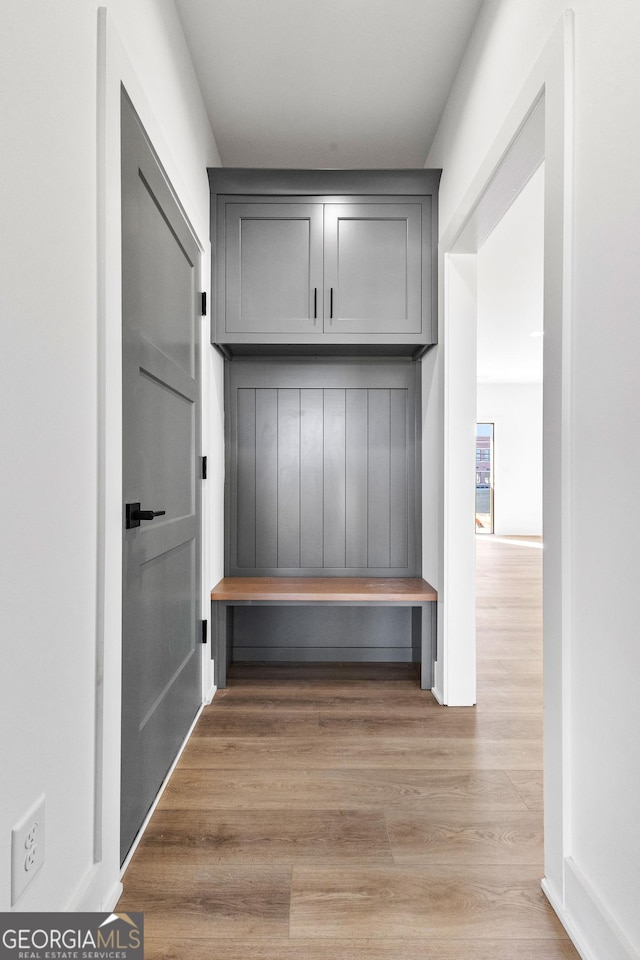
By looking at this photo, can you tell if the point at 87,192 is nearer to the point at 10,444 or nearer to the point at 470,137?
the point at 10,444

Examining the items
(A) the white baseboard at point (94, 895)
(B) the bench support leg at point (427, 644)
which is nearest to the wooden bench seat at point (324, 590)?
(B) the bench support leg at point (427, 644)

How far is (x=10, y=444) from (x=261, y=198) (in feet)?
7.36

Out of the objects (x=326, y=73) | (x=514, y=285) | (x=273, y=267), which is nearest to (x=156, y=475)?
(x=273, y=267)

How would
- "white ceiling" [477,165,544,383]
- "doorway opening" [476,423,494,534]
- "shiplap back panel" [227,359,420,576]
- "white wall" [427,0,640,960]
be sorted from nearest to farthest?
"white wall" [427,0,640,960] < "shiplap back panel" [227,359,420,576] < "white ceiling" [477,165,544,383] < "doorway opening" [476,423,494,534]

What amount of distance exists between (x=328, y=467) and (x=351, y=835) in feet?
6.14

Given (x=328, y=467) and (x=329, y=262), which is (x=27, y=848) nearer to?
(x=328, y=467)

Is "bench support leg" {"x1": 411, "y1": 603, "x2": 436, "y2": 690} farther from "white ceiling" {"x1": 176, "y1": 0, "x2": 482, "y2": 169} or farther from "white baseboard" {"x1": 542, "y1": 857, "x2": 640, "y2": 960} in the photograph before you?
"white ceiling" {"x1": 176, "y1": 0, "x2": 482, "y2": 169}

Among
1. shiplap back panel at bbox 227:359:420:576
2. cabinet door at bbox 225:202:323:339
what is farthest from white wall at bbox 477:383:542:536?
cabinet door at bbox 225:202:323:339

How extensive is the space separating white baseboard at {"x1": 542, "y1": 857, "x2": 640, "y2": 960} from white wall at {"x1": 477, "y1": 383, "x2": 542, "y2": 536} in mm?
9271

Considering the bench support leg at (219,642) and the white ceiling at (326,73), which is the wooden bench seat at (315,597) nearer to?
the bench support leg at (219,642)

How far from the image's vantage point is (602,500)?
1.20 meters

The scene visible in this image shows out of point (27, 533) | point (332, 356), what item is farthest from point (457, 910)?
point (332, 356)

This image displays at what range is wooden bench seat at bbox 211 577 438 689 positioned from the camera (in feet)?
8.86

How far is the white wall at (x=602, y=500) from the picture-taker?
109 centimetres
